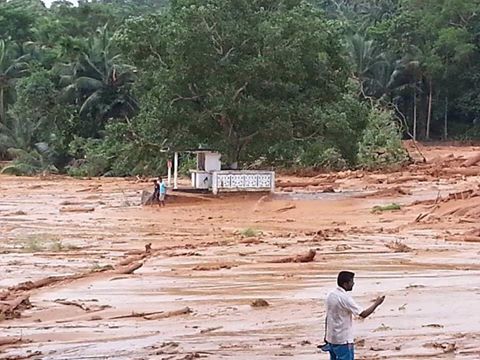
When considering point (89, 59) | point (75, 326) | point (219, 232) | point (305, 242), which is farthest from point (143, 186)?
point (75, 326)

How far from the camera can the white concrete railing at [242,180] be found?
3378cm

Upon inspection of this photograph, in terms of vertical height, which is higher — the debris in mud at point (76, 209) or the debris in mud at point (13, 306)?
the debris in mud at point (13, 306)

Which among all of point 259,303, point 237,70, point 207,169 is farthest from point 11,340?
point 207,169

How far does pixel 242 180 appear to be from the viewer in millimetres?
33906

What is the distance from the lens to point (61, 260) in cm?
→ 1891

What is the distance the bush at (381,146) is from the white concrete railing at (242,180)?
1052cm

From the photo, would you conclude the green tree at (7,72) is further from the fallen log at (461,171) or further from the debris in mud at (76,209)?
the fallen log at (461,171)

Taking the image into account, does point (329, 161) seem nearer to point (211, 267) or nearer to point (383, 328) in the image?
point (211, 267)

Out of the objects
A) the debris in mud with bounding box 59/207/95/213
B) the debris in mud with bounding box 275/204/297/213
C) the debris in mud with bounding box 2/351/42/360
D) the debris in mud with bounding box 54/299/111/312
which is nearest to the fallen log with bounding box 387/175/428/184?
the debris in mud with bounding box 275/204/297/213

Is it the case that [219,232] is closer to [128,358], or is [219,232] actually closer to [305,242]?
[305,242]

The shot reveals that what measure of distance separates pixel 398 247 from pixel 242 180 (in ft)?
47.4

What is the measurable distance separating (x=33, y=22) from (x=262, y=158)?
36691 mm

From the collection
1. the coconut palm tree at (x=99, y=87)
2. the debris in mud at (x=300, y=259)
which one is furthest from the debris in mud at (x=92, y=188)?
the debris in mud at (x=300, y=259)

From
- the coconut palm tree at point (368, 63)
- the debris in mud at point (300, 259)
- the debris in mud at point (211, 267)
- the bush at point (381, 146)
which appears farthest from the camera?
the coconut palm tree at point (368, 63)
